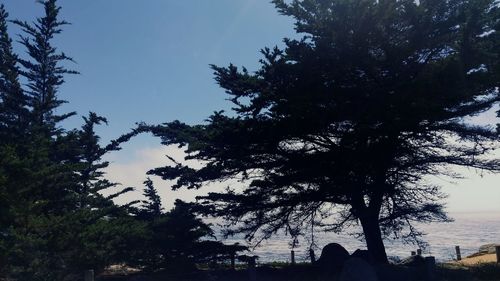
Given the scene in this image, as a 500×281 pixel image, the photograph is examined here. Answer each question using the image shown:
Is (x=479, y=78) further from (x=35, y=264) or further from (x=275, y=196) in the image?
(x=35, y=264)

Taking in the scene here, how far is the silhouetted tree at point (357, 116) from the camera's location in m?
15.8

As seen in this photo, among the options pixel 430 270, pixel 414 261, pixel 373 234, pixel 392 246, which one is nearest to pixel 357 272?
pixel 430 270

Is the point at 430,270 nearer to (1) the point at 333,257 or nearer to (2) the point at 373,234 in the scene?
(2) the point at 373,234

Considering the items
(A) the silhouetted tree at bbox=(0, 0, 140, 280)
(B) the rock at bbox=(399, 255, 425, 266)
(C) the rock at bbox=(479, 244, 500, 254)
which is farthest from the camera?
(C) the rock at bbox=(479, 244, 500, 254)

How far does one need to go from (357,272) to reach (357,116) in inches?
208

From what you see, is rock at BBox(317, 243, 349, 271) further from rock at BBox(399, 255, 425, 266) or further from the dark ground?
rock at BBox(399, 255, 425, 266)

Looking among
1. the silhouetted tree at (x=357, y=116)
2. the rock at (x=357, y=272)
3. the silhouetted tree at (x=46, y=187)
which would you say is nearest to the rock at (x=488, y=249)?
the silhouetted tree at (x=357, y=116)

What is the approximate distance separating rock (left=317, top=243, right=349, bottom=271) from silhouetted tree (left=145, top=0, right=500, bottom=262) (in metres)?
1.41

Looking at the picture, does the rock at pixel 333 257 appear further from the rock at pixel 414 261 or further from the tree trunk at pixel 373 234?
the rock at pixel 414 261

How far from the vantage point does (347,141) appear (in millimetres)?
17859

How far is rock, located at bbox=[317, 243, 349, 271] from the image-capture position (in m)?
18.5

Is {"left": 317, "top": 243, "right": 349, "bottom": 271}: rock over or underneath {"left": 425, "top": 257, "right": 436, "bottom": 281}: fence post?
over

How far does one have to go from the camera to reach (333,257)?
1903 centimetres

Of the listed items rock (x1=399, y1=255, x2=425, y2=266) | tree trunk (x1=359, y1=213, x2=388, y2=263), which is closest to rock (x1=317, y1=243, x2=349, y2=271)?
tree trunk (x1=359, y1=213, x2=388, y2=263)
